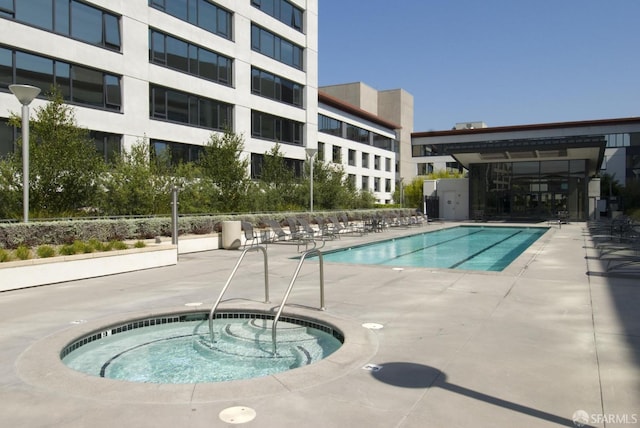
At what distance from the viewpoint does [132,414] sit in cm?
363

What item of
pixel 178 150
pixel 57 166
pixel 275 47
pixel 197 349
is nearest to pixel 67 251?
pixel 57 166

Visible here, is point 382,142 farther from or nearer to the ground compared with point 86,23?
nearer to the ground

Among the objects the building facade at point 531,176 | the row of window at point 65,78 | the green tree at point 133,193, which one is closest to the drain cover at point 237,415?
the green tree at point 133,193

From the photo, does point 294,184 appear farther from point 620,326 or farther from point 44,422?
point 44,422

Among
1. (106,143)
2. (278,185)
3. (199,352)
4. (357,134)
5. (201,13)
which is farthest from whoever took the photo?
(357,134)

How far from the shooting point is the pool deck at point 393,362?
3.62 m

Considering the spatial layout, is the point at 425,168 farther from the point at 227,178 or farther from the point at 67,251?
the point at 67,251

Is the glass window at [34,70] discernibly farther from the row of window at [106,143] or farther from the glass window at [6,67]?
the row of window at [106,143]

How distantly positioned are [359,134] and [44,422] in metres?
49.8

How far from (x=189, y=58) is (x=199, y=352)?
24.5 metres

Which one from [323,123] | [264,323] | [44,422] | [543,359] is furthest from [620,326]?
[323,123]

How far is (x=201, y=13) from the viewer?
28.1 meters

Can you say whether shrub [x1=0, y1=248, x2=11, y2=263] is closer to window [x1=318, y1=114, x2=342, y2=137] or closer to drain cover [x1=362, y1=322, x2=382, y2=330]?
drain cover [x1=362, y1=322, x2=382, y2=330]

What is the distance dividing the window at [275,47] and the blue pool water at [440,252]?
691 inches
